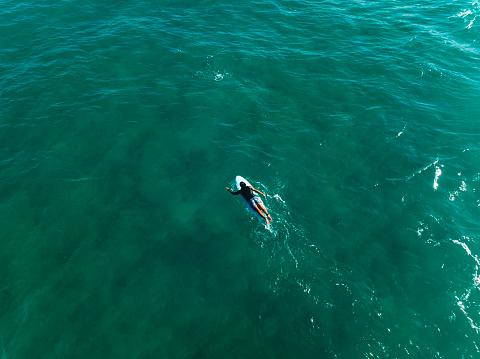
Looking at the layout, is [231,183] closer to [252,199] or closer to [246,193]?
[246,193]

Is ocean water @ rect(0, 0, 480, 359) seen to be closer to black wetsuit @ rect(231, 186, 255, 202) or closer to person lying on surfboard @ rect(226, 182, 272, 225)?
person lying on surfboard @ rect(226, 182, 272, 225)

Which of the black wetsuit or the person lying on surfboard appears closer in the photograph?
the person lying on surfboard

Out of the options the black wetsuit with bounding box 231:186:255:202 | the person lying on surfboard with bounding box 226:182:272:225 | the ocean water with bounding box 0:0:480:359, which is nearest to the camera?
the ocean water with bounding box 0:0:480:359

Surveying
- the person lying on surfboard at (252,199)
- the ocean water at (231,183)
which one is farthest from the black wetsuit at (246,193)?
the ocean water at (231,183)

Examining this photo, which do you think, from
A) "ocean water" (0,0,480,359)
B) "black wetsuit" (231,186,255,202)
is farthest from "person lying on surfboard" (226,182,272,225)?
"ocean water" (0,0,480,359)

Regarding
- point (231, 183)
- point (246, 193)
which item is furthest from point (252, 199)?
point (231, 183)

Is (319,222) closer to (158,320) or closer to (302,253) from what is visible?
(302,253)

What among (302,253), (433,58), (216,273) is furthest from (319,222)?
(433,58)

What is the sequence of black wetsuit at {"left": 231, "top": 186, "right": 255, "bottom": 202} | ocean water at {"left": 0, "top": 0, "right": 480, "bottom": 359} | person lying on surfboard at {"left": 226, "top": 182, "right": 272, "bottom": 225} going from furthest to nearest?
black wetsuit at {"left": 231, "top": 186, "right": 255, "bottom": 202} → person lying on surfboard at {"left": 226, "top": 182, "right": 272, "bottom": 225} → ocean water at {"left": 0, "top": 0, "right": 480, "bottom": 359}
